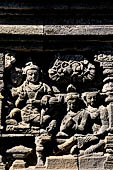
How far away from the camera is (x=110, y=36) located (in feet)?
20.3

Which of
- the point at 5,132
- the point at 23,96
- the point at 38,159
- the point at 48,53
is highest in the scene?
the point at 48,53

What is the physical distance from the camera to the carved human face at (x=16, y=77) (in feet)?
19.8

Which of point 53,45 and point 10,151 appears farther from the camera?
point 53,45

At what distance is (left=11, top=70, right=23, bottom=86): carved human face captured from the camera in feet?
19.8

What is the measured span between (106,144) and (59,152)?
2.33ft

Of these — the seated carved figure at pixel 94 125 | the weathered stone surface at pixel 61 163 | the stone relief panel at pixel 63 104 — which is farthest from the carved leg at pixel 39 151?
the seated carved figure at pixel 94 125

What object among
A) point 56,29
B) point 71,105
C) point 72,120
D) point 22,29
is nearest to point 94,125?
point 72,120

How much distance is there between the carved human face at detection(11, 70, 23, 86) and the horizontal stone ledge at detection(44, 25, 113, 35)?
771 mm

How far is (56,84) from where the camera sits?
6141mm

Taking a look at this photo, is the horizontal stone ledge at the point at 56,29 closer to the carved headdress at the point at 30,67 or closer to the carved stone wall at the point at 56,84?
the carved stone wall at the point at 56,84

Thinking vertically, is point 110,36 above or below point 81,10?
below

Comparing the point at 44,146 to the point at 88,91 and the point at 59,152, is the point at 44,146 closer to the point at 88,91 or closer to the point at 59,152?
the point at 59,152

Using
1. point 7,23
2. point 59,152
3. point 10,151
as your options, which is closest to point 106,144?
point 59,152

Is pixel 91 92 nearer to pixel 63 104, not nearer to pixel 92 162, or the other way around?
pixel 63 104
